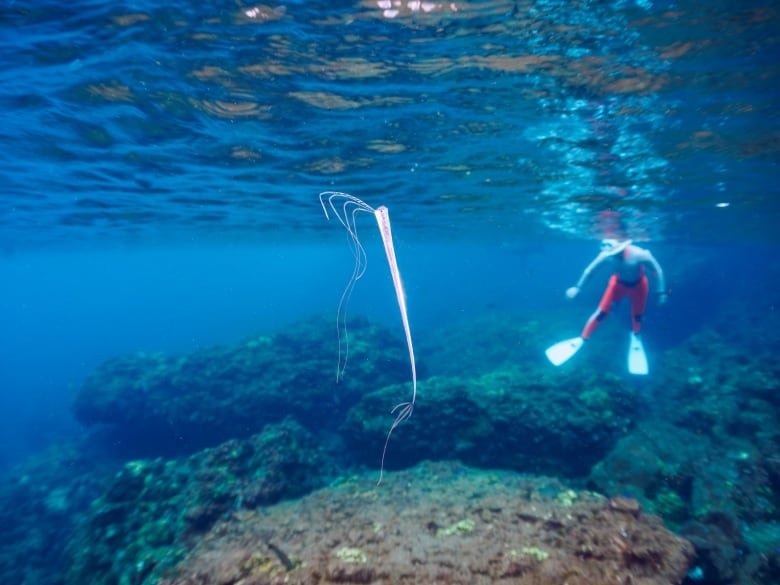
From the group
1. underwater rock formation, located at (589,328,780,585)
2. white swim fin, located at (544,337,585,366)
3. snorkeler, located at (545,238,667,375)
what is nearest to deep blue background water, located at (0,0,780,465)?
snorkeler, located at (545,238,667,375)

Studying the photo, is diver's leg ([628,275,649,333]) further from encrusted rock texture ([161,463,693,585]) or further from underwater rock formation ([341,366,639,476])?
encrusted rock texture ([161,463,693,585])

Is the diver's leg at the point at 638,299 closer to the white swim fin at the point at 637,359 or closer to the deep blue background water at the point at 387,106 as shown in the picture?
the white swim fin at the point at 637,359

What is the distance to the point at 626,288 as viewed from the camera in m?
12.9

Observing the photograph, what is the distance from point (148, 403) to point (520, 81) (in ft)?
66.2

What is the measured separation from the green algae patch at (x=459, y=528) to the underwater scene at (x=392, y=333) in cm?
5

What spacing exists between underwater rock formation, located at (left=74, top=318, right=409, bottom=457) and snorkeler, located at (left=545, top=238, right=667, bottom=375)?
914cm

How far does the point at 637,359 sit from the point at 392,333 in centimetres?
1370

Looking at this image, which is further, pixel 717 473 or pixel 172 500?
pixel 717 473

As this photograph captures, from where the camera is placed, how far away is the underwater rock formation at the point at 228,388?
56.3 feet

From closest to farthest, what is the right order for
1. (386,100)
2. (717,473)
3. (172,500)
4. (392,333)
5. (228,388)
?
1. (172,500)
2. (717,473)
3. (386,100)
4. (228,388)
5. (392,333)

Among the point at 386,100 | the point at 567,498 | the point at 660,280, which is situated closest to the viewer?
the point at 567,498

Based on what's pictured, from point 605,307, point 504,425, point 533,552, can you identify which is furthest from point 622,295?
point 533,552

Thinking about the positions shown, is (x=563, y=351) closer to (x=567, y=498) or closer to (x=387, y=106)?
(x=567, y=498)

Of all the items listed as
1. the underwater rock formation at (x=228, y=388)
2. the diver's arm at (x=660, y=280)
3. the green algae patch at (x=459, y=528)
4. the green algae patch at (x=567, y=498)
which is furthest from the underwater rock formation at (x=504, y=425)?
the green algae patch at (x=459, y=528)
